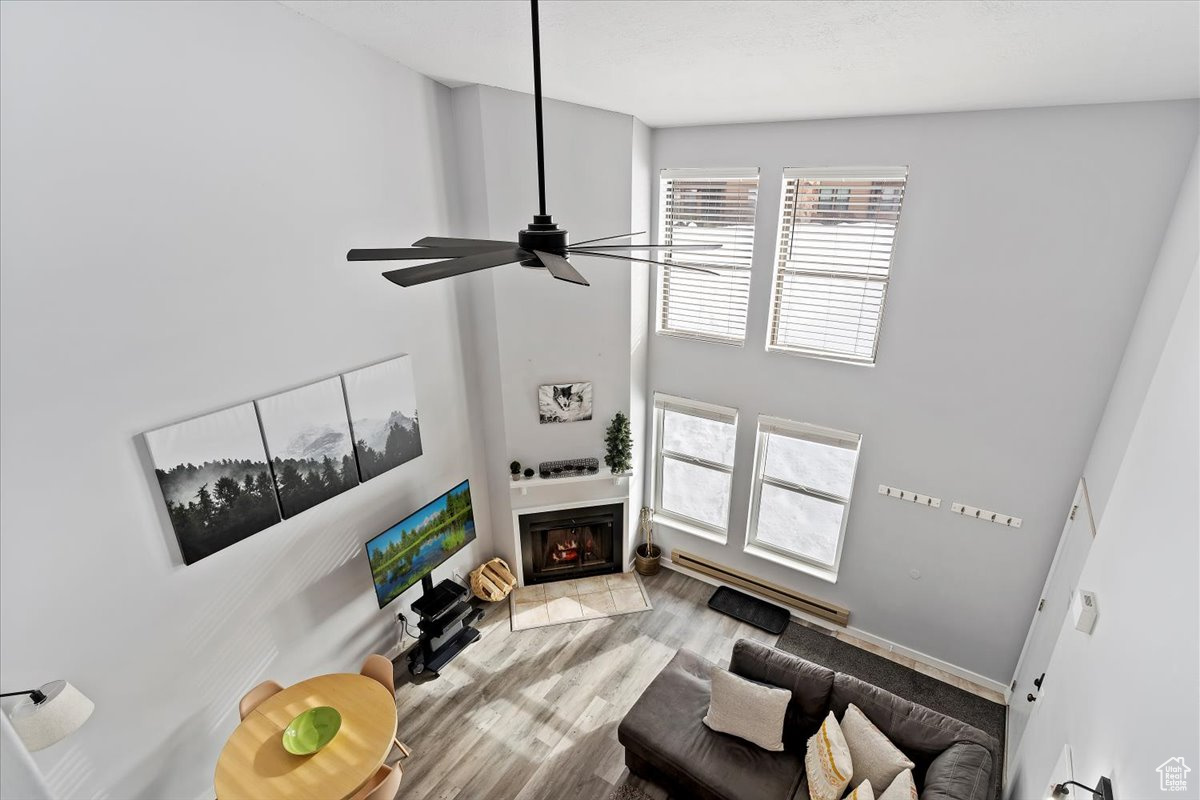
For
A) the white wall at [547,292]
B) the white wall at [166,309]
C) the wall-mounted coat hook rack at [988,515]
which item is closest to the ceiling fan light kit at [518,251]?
the white wall at [166,309]

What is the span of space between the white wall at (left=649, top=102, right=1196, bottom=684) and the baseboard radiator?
0.12 metres

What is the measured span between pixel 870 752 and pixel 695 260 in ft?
13.1

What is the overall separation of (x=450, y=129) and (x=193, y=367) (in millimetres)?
2563

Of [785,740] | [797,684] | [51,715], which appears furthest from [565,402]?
[51,715]

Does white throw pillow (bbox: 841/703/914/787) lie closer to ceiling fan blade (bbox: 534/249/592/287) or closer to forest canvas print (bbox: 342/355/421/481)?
ceiling fan blade (bbox: 534/249/592/287)

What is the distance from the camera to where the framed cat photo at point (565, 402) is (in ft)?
17.2

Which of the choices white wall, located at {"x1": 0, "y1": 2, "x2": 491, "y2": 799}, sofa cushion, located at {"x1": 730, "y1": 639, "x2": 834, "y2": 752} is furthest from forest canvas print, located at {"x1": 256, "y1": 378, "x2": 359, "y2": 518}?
sofa cushion, located at {"x1": 730, "y1": 639, "x2": 834, "y2": 752}

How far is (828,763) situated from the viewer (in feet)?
11.3

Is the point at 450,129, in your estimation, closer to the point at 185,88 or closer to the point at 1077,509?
the point at 185,88

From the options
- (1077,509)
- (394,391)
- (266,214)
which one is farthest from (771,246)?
(266,214)

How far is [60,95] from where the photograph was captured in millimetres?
2584

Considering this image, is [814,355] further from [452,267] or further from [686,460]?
[452,267]

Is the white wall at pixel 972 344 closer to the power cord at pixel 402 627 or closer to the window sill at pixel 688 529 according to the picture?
the window sill at pixel 688 529

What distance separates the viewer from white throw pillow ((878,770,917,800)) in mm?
3146
